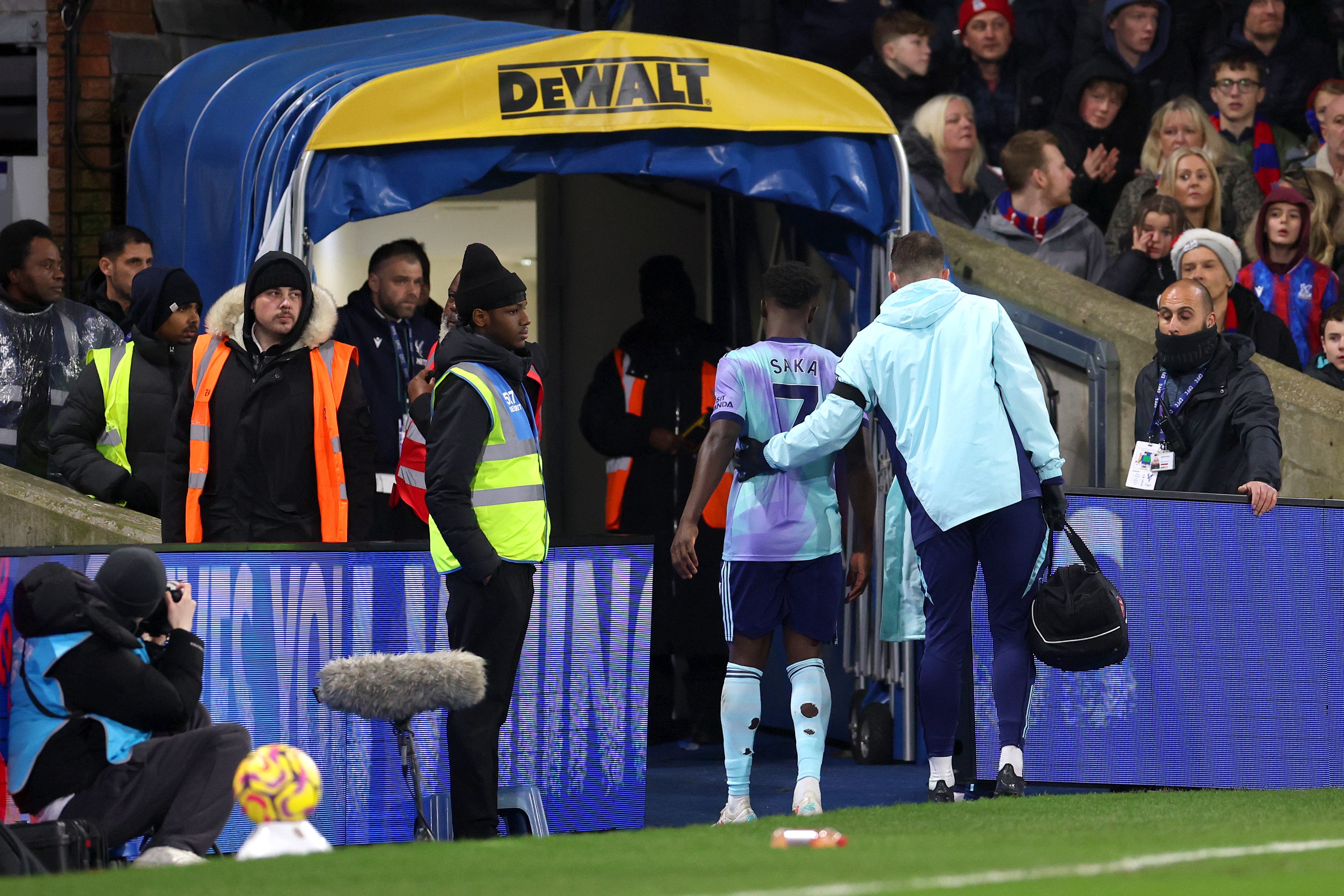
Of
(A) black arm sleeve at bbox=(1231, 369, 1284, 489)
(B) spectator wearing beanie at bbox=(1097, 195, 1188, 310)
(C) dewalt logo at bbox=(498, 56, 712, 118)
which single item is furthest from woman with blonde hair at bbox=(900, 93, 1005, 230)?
(A) black arm sleeve at bbox=(1231, 369, 1284, 489)

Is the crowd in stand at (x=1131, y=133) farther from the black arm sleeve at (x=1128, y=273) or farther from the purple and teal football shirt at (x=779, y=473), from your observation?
the purple and teal football shirt at (x=779, y=473)

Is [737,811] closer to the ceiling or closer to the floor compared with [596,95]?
closer to the floor

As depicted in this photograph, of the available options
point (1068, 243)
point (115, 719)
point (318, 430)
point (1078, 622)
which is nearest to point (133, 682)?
point (115, 719)

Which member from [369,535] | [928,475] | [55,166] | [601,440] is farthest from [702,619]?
[55,166]

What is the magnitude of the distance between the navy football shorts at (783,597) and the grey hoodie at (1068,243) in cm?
435

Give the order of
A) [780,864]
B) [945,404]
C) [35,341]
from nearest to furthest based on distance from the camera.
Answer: [780,864]
[945,404]
[35,341]

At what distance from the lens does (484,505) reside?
18.8 ft

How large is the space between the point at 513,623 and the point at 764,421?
45.7 inches

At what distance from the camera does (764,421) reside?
6.34 meters

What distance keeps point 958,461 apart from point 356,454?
2.17 m

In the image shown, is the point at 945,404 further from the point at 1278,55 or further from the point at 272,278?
the point at 1278,55

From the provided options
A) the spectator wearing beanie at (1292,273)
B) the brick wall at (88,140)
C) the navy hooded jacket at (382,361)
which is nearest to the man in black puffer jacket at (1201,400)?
the spectator wearing beanie at (1292,273)

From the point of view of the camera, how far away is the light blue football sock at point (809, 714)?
6.18 meters

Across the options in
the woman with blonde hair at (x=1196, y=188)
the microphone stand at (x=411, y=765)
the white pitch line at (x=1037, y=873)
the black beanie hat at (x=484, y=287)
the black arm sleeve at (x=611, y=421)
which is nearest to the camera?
the white pitch line at (x=1037, y=873)
